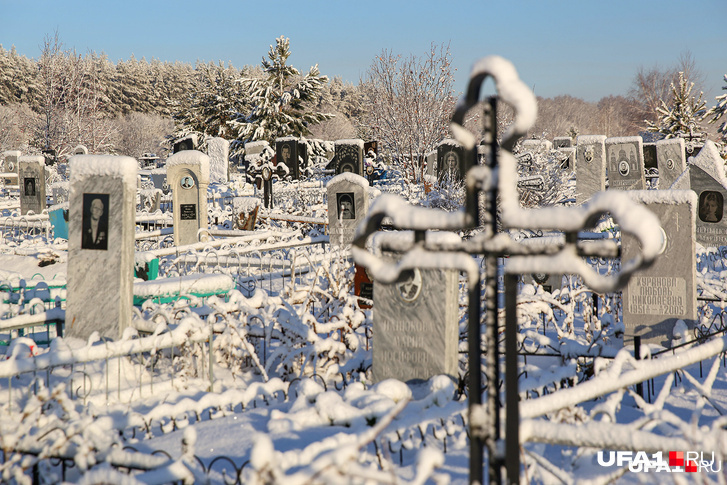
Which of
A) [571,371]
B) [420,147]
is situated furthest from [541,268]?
[420,147]

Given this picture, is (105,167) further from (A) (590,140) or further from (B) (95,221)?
(A) (590,140)

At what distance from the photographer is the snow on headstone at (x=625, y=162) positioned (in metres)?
19.6

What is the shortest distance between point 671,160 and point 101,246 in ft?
59.4

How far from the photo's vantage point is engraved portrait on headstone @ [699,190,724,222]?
1329 cm

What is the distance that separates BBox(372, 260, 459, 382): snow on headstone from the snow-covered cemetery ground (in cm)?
2

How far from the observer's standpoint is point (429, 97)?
30.3 meters

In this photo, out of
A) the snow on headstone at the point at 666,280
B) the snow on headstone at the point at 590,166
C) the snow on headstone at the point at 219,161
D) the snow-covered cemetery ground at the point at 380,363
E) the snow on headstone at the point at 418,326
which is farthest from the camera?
the snow on headstone at the point at 219,161

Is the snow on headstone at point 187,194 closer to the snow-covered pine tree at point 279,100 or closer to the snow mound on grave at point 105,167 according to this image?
the snow mound on grave at point 105,167

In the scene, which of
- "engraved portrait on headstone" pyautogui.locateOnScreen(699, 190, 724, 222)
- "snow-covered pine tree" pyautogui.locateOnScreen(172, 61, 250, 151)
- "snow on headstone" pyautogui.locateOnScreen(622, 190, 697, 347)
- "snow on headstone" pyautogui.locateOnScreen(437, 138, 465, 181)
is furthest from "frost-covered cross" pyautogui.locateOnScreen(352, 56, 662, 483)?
"snow-covered pine tree" pyautogui.locateOnScreen(172, 61, 250, 151)

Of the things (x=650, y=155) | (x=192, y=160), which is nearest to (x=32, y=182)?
(x=192, y=160)

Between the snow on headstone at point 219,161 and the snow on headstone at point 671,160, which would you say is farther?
the snow on headstone at point 219,161

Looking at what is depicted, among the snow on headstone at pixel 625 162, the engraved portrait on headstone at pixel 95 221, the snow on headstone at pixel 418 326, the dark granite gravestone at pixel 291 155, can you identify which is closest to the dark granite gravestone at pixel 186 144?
the dark granite gravestone at pixel 291 155

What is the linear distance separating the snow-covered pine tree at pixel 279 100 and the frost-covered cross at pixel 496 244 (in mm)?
34761

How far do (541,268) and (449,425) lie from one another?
2455mm
